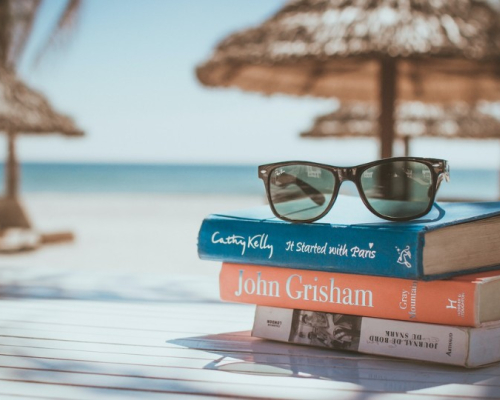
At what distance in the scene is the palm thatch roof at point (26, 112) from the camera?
22.5 feet

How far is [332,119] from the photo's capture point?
10.2 metres

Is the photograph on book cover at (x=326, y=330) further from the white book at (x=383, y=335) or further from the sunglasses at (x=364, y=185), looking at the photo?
the sunglasses at (x=364, y=185)

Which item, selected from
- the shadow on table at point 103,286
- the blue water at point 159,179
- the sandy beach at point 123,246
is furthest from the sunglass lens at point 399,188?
the blue water at point 159,179

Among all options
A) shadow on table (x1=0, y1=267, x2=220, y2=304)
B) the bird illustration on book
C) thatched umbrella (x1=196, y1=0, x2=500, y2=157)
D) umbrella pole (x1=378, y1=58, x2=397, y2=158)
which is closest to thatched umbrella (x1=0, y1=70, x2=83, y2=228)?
thatched umbrella (x1=196, y1=0, x2=500, y2=157)

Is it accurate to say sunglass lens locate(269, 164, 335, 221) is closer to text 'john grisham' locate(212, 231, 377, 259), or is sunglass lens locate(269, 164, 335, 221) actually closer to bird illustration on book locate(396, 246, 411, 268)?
text 'john grisham' locate(212, 231, 377, 259)

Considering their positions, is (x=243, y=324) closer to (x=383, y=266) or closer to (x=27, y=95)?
(x=383, y=266)

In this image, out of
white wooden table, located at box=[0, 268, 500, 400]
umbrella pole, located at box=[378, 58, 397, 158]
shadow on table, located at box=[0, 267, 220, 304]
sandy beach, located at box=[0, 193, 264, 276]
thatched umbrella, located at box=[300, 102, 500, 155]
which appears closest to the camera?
white wooden table, located at box=[0, 268, 500, 400]

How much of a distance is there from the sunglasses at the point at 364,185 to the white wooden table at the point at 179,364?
0.23 meters

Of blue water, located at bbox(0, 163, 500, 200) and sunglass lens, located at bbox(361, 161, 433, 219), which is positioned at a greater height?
blue water, located at bbox(0, 163, 500, 200)

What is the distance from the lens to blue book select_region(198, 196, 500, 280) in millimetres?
934

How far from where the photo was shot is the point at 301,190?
1.13 metres

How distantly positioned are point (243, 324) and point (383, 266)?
417 millimetres

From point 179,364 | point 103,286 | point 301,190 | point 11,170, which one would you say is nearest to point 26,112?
point 11,170

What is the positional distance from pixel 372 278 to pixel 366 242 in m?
0.07
